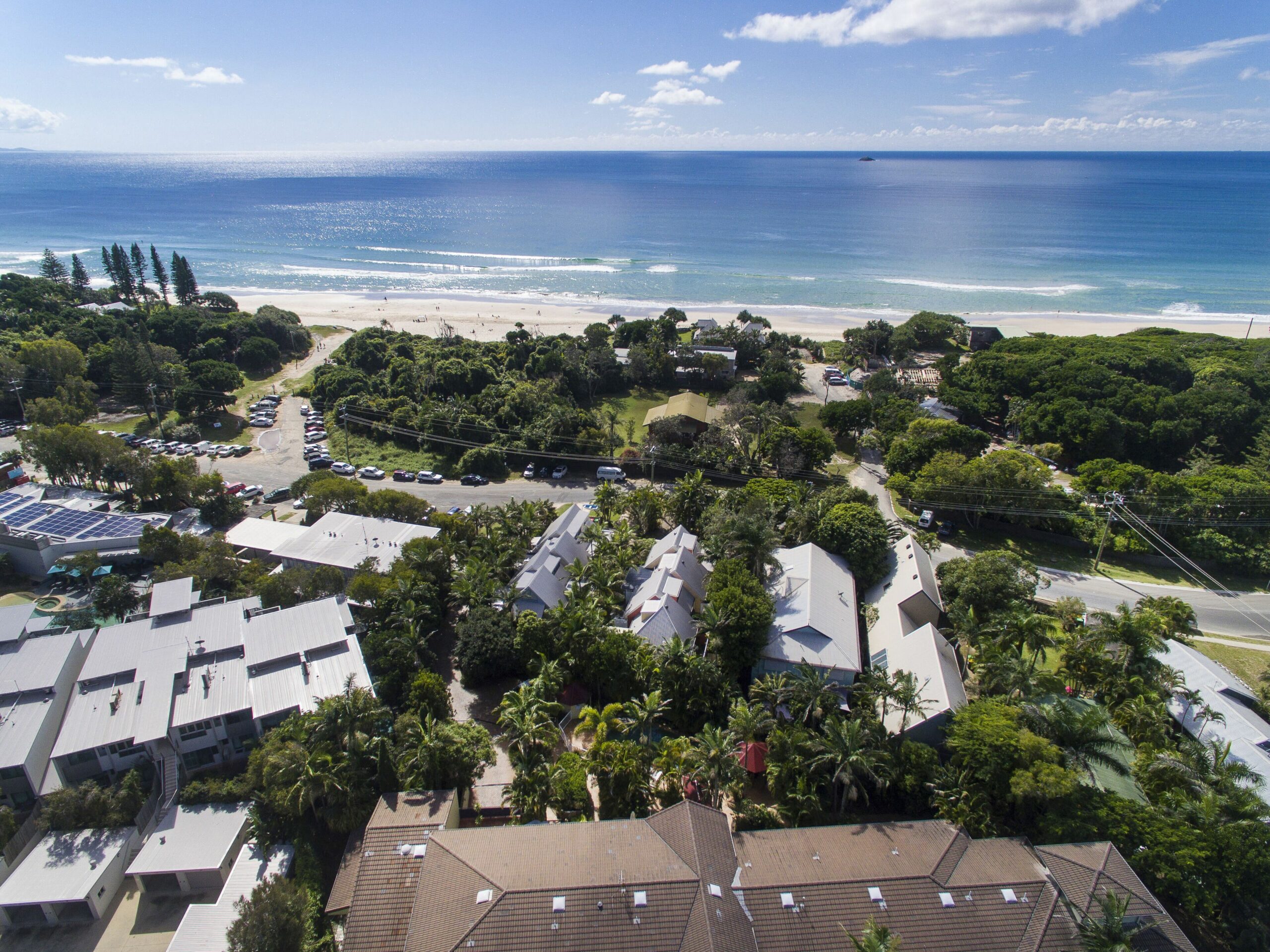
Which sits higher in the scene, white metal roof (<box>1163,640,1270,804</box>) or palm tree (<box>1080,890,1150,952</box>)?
palm tree (<box>1080,890,1150,952</box>)

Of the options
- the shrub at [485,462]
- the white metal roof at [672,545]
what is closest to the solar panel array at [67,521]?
the shrub at [485,462]

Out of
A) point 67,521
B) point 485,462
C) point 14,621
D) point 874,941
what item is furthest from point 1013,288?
point 14,621

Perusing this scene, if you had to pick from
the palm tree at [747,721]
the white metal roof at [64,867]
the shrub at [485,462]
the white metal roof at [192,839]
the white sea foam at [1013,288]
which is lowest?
the white metal roof at [64,867]

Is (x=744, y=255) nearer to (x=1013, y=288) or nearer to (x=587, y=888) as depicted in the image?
(x=1013, y=288)

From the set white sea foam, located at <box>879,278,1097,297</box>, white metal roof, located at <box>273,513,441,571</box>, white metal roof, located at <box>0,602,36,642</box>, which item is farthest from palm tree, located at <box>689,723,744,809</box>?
white sea foam, located at <box>879,278,1097,297</box>

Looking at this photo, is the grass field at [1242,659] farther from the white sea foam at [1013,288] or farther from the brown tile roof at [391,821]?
the white sea foam at [1013,288]

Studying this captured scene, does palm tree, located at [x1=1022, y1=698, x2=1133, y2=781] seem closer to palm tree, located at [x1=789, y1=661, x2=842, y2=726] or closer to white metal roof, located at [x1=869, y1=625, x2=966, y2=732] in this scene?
white metal roof, located at [x1=869, y1=625, x2=966, y2=732]
